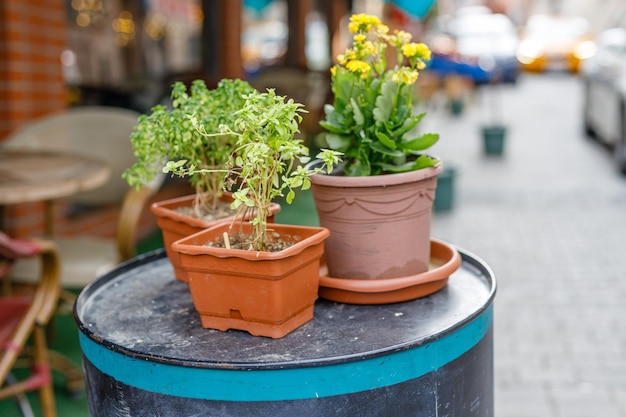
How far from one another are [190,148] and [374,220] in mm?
445

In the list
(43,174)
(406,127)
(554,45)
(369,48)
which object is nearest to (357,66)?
(369,48)

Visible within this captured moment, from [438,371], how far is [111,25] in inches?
371

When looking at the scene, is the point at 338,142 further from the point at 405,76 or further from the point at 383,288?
the point at 383,288

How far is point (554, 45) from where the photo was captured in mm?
22875

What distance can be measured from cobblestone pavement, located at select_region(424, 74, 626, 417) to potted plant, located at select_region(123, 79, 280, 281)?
5.72ft

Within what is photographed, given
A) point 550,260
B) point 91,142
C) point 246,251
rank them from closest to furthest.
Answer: point 246,251, point 91,142, point 550,260

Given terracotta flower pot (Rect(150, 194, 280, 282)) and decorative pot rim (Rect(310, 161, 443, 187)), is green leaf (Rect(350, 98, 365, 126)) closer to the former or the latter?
decorative pot rim (Rect(310, 161, 443, 187))

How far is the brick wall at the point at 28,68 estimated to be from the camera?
12.1ft

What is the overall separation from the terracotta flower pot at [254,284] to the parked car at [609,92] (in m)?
6.57

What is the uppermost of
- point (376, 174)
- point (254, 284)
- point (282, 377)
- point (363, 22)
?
point (363, 22)

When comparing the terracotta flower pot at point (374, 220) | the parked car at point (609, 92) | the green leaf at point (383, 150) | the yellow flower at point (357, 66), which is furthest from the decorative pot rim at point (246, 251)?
the parked car at point (609, 92)

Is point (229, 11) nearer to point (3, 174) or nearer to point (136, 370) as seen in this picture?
point (3, 174)

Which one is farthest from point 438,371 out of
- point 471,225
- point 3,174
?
point 471,225

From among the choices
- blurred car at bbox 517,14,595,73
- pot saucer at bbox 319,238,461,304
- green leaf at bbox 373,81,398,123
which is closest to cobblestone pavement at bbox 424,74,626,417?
pot saucer at bbox 319,238,461,304
